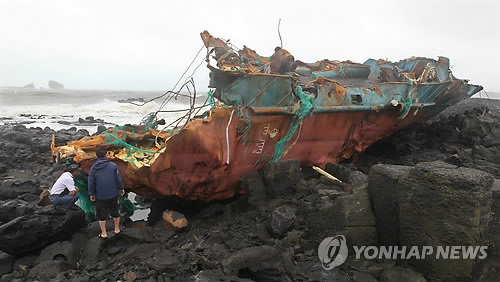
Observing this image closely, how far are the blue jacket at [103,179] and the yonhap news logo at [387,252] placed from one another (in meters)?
2.95

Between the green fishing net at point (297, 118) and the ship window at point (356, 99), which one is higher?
the ship window at point (356, 99)

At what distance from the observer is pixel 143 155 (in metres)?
5.49

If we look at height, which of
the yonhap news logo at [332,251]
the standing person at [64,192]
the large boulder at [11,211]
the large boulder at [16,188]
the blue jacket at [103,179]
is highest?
the blue jacket at [103,179]

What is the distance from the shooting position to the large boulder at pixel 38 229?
439cm

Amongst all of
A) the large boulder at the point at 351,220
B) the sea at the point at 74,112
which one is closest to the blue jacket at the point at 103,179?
the large boulder at the point at 351,220

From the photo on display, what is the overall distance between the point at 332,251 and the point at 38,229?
12.7 feet

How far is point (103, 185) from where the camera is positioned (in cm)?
470

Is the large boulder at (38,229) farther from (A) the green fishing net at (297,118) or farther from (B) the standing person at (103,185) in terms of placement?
(A) the green fishing net at (297,118)

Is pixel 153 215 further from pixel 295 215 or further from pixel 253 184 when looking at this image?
pixel 295 215

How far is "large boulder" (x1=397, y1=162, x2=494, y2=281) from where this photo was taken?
3.12 meters

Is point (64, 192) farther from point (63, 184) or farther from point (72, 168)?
point (72, 168)

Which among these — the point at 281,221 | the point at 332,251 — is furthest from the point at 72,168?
the point at 332,251

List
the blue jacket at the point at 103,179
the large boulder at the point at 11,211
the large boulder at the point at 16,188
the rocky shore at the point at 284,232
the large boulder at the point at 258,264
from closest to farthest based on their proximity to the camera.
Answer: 1. the rocky shore at the point at 284,232
2. the large boulder at the point at 258,264
3. the blue jacket at the point at 103,179
4. the large boulder at the point at 11,211
5. the large boulder at the point at 16,188

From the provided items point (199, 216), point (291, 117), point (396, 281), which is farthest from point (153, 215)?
point (396, 281)
